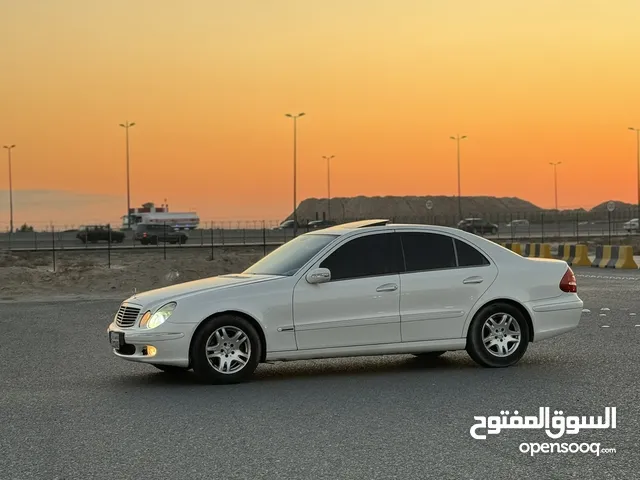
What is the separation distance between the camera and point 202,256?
4972 centimetres

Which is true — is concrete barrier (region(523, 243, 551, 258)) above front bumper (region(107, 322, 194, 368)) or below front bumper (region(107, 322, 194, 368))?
above

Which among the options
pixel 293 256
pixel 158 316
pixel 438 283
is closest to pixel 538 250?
pixel 438 283

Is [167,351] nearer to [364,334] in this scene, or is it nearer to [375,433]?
[364,334]

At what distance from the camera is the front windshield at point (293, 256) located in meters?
10.7

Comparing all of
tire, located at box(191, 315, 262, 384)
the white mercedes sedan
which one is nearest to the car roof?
the white mercedes sedan

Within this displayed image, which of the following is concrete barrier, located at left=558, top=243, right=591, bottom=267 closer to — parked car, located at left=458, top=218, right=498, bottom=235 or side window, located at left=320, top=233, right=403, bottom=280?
side window, located at left=320, top=233, right=403, bottom=280

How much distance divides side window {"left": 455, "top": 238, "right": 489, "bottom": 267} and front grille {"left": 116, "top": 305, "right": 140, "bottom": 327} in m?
3.55

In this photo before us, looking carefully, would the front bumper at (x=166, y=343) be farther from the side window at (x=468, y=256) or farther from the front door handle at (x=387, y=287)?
the side window at (x=468, y=256)

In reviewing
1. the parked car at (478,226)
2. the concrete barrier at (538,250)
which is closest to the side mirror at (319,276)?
the concrete barrier at (538,250)

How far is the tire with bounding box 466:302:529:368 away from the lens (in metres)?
10.8

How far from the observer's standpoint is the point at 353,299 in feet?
34.1

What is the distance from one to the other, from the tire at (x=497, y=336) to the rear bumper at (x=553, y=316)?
0.45 ft

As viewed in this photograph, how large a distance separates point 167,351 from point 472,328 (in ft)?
10.8

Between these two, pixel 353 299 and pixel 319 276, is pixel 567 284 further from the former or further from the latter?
pixel 319 276
